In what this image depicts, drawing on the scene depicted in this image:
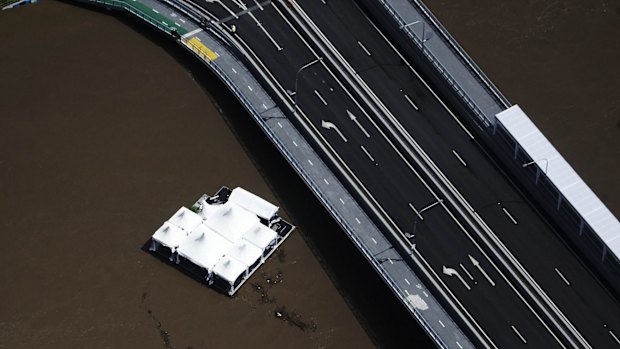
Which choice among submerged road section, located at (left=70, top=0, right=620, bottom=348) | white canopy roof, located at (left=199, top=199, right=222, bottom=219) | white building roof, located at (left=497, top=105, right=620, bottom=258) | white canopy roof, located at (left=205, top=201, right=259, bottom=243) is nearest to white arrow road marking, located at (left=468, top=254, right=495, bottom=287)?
submerged road section, located at (left=70, top=0, right=620, bottom=348)

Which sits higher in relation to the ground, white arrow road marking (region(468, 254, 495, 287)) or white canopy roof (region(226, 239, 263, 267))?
white canopy roof (region(226, 239, 263, 267))

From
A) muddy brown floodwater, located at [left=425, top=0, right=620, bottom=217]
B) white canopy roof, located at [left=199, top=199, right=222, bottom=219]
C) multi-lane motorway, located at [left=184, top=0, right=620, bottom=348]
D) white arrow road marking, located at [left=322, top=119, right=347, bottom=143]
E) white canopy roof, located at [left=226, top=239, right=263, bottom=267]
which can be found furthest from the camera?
muddy brown floodwater, located at [left=425, top=0, right=620, bottom=217]

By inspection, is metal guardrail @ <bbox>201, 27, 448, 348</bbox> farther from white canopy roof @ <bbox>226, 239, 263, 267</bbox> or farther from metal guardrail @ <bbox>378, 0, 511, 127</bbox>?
metal guardrail @ <bbox>378, 0, 511, 127</bbox>

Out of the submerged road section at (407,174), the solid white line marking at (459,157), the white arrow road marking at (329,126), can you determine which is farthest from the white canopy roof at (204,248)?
the solid white line marking at (459,157)

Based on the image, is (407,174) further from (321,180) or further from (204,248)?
(204,248)

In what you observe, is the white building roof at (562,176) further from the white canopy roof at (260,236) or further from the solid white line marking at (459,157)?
the white canopy roof at (260,236)

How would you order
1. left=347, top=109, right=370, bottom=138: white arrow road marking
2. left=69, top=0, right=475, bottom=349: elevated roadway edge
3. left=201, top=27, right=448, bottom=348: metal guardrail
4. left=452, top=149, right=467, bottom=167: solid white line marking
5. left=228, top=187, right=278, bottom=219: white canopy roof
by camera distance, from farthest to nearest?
1. left=347, top=109, right=370, bottom=138: white arrow road marking
2. left=228, top=187, right=278, bottom=219: white canopy roof
3. left=452, top=149, right=467, bottom=167: solid white line marking
4. left=69, top=0, right=475, bottom=349: elevated roadway edge
5. left=201, top=27, right=448, bottom=348: metal guardrail

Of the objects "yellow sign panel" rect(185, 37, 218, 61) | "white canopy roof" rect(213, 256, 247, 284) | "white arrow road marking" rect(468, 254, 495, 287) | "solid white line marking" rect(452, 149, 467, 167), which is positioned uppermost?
"yellow sign panel" rect(185, 37, 218, 61)

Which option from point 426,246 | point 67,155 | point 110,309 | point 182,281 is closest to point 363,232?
point 426,246
